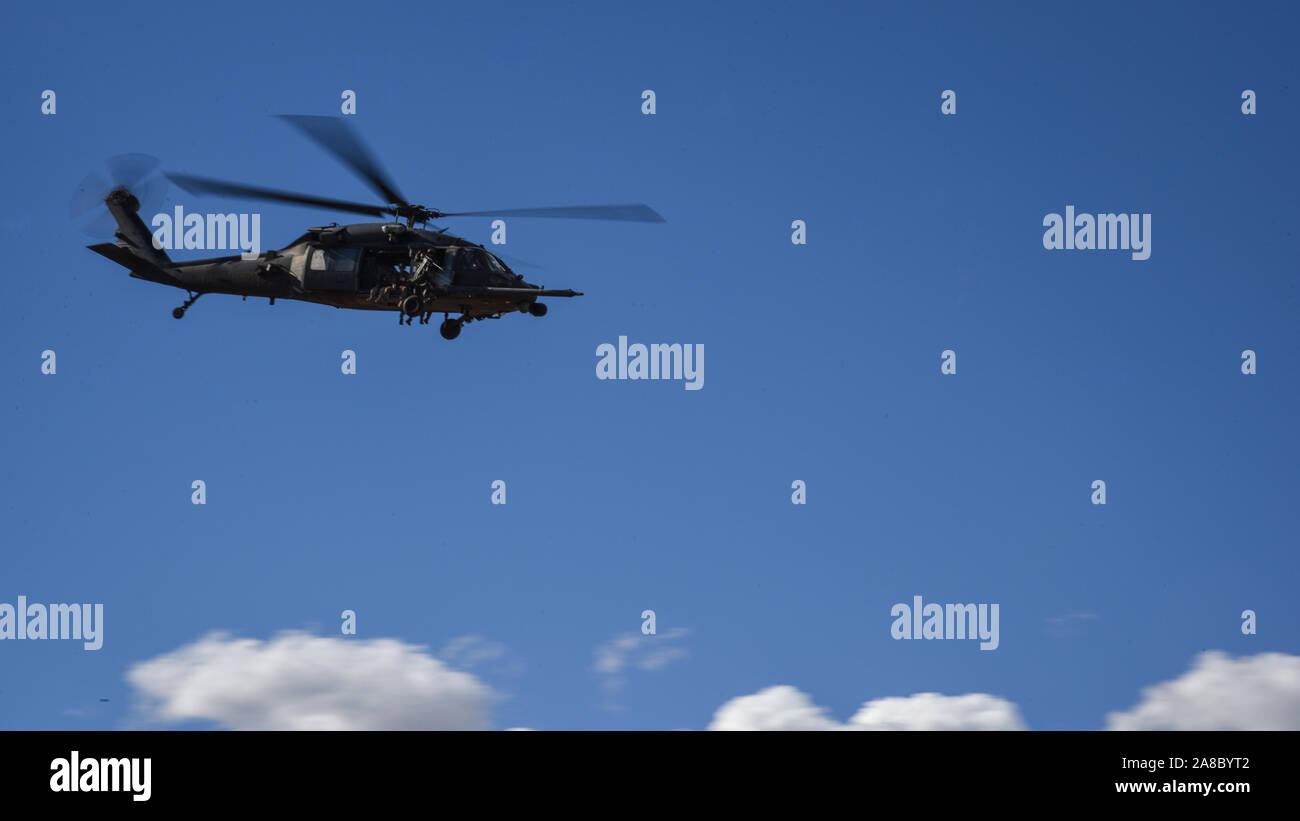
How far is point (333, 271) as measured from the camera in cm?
5044

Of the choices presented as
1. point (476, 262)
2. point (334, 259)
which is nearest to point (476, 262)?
point (476, 262)

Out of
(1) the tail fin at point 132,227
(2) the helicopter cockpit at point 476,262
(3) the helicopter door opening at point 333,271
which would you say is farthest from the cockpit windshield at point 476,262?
(1) the tail fin at point 132,227

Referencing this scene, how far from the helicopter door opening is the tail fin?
664 cm

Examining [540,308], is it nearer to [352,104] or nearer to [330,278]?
[330,278]

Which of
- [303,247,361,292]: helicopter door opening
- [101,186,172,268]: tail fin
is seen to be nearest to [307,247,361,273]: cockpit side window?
[303,247,361,292]: helicopter door opening

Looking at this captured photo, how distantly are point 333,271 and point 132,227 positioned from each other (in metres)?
10.2

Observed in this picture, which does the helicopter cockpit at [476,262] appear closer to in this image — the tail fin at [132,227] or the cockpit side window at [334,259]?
the cockpit side window at [334,259]

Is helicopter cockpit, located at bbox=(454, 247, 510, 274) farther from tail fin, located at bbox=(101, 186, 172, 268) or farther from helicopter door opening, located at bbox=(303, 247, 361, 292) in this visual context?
tail fin, located at bbox=(101, 186, 172, 268)

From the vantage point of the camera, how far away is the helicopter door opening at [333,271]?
165 ft

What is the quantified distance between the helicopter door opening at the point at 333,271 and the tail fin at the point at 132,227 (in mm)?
6645

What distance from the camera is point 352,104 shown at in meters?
55.5
